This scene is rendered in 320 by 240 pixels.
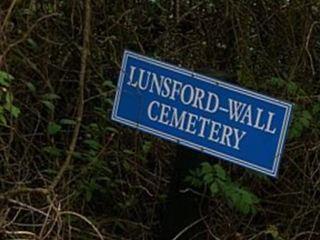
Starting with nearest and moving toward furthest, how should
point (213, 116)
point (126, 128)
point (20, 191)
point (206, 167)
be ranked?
point (213, 116), point (206, 167), point (20, 191), point (126, 128)

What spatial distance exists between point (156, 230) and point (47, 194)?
0.43 metres

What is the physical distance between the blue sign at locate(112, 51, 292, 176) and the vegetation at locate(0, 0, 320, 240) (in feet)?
0.31

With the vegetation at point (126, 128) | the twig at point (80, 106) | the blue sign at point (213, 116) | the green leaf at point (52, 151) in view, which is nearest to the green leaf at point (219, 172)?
the vegetation at point (126, 128)

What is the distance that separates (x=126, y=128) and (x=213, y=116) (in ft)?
2.61

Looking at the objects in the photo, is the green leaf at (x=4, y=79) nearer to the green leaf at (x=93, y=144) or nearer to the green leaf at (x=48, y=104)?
the green leaf at (x=48, y=104)

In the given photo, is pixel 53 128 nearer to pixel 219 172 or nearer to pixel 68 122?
pixel 68 122

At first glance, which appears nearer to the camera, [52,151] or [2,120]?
[2,120]

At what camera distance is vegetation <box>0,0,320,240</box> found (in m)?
2.45

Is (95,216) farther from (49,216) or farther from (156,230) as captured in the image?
(49,216)

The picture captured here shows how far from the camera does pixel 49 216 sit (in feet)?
7.54

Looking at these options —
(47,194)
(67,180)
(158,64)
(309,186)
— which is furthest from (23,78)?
(309,186)

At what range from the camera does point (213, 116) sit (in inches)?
81.6

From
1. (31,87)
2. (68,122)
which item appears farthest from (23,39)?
(68,122)

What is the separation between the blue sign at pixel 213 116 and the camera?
2061mm
